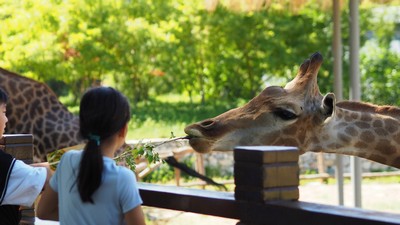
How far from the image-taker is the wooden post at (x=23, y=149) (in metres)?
3.75

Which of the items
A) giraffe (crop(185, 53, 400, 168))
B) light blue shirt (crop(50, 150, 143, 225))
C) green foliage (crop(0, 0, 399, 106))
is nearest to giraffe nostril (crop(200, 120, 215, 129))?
giraffe (crop(185, 53, 400, 168))

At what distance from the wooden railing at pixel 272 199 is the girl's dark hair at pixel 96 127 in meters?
0.41

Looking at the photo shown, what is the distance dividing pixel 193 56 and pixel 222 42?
905 mm

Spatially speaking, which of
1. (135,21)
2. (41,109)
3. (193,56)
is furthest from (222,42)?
(41,109)

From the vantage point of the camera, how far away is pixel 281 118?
4789 millimetres

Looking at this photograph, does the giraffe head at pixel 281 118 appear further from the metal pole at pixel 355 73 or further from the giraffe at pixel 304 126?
the metal pole at pixel 355 73

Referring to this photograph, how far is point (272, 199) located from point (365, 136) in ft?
8.70

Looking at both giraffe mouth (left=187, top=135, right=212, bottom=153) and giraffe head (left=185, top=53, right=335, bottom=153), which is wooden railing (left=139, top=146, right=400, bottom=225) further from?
giraffe head (left=185, top=53, right=335, bottom=153)

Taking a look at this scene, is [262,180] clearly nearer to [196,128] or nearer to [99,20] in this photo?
[196,128]

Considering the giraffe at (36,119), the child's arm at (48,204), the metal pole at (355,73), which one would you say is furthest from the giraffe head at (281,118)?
the giraffe at (36,119)

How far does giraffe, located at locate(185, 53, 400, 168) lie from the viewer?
183 inches

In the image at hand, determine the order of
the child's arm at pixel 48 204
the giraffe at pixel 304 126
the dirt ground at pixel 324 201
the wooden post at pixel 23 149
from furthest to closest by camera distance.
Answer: the dirt ground at pixel 324 201, the giraffe at pixel 304 126, the wooden post at pixel 23 149, the child's arm at pixel 48 204

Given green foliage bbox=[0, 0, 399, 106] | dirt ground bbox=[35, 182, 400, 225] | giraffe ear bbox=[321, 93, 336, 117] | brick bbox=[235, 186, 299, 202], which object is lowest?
dirt ground bbox=[35, 182, 400, 225]

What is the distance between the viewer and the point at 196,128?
14.9ft
